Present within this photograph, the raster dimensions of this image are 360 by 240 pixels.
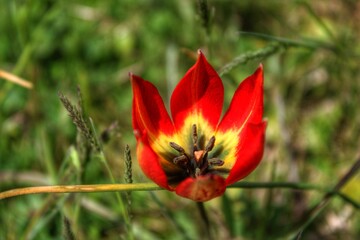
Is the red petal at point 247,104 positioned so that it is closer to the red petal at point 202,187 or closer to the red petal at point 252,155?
the red petal at point 252,155

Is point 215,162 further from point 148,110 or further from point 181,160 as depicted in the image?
point 148,110

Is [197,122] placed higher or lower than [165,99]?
higher

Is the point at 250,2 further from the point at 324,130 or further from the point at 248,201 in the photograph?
the point at 248,201

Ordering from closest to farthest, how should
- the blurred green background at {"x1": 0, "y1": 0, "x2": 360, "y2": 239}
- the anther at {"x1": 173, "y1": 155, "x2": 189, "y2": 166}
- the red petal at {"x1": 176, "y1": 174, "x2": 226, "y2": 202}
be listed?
1. the red petal at {"x1": 176, "y1": 174, "x2": 226, "y2": 202}
2. the anther at {"x1": 173, "y1": 155, "x2": 189, "y2": 166}
3. the blurred green background at {"x1": 0, "y1": 0, "x2": 360, "y2": 239}

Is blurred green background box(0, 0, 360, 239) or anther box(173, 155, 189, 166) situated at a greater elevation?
anther box(173, 155, 189, 166)

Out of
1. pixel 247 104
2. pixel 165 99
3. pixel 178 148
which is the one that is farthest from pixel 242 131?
pixel 165 99

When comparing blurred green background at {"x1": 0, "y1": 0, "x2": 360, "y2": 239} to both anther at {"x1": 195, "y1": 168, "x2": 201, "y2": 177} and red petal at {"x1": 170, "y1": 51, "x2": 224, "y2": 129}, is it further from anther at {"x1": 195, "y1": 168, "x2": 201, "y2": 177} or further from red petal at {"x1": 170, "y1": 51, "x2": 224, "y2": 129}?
anther at {"x1": 195, "y1": 168, "x2": 201, "y2": 177}

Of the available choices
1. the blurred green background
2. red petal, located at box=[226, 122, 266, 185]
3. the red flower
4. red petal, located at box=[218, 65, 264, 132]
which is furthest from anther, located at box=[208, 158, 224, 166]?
the blurred green background

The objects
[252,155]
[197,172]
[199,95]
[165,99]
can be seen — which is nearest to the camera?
[252,155]
